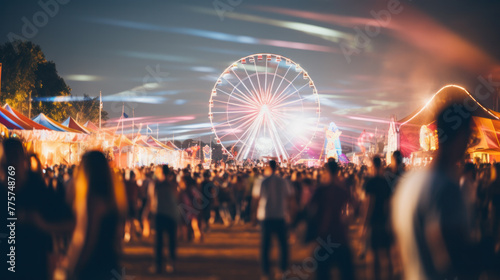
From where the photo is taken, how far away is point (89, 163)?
12.1 ft

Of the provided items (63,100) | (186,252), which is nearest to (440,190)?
(186,252)

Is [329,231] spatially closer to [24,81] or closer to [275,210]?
[275,210]

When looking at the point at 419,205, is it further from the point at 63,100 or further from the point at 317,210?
the point at 63,100

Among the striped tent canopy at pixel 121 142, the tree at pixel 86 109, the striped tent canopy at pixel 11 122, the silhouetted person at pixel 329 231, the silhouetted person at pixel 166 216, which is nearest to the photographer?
the silhouetted person at pixel 329 231

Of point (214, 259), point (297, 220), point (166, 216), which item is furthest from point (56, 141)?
point (297, 220)

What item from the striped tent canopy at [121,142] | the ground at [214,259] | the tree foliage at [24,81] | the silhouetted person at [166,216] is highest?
the tree foliage at [24,81]

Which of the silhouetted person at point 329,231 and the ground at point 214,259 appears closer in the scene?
the silhouetted person at point 329,231

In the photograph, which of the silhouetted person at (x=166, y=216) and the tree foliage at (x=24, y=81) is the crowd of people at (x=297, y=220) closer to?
the silhouetted person at (x=166, y=216)

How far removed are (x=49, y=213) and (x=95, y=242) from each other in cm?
88

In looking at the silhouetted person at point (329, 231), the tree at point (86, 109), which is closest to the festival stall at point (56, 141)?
the silhouetted person at point (329, 231)

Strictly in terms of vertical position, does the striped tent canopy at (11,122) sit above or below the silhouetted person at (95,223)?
above

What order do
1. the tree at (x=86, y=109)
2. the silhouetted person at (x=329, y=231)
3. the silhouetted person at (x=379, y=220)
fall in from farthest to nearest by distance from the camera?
the tree at (x=86, y=109), the silhouetted person at (x=379, y=220), the silhouetted person at (x=329, y=231)

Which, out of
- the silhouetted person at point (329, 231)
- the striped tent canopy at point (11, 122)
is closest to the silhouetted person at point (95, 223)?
the silhouetted person at point (329, 231)

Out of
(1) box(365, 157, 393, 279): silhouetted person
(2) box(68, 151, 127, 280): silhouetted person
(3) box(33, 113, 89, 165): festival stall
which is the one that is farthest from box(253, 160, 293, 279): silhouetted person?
(3) box(33, 113, 89, 165): festival stall
